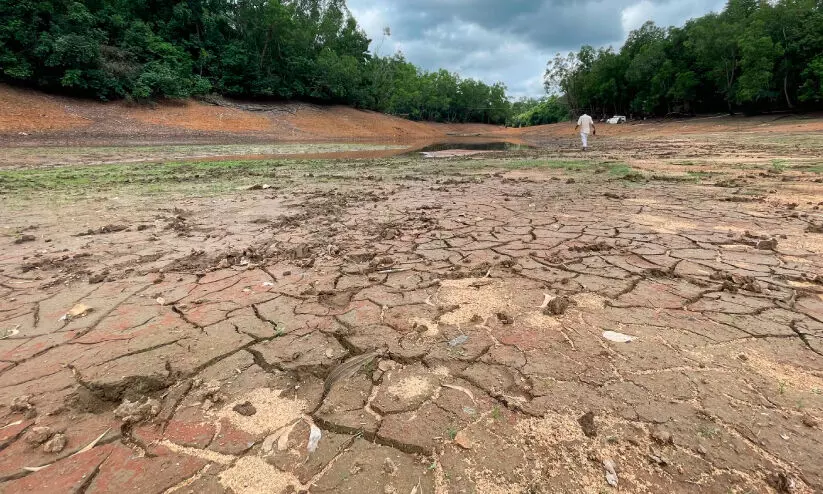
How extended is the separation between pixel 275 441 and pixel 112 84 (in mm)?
32290

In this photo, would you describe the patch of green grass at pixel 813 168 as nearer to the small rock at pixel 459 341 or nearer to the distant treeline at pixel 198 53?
the small rock at pixel 459 341

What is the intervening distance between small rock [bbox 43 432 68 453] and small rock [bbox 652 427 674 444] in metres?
2.27

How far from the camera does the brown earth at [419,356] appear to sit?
54.1 inches

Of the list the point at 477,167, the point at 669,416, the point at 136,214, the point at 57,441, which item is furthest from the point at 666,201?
the point at 136,214

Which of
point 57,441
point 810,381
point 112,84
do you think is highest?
point 112,84

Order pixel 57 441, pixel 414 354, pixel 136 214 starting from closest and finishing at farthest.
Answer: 1. pixel 57 441
2. pixel 414 354
3. pixel 136 214

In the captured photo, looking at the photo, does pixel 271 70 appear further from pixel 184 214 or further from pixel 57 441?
pixel 57 441

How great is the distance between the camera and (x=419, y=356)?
79.4 inches

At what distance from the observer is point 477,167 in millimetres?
10039

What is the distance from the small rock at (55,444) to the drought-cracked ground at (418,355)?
1 centimetres

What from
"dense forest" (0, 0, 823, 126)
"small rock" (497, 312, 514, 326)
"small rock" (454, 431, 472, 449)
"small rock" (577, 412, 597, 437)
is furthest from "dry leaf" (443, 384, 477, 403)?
"dense forest" (0, 0, 823, 126)

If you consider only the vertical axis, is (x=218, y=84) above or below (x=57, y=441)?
above

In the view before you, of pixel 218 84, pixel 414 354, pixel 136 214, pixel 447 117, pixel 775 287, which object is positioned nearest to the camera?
pixel 414 354

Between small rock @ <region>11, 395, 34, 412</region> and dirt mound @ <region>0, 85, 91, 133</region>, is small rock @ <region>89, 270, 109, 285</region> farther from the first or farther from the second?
dirt mound @ <region>0, 85, 91, 133</region>
